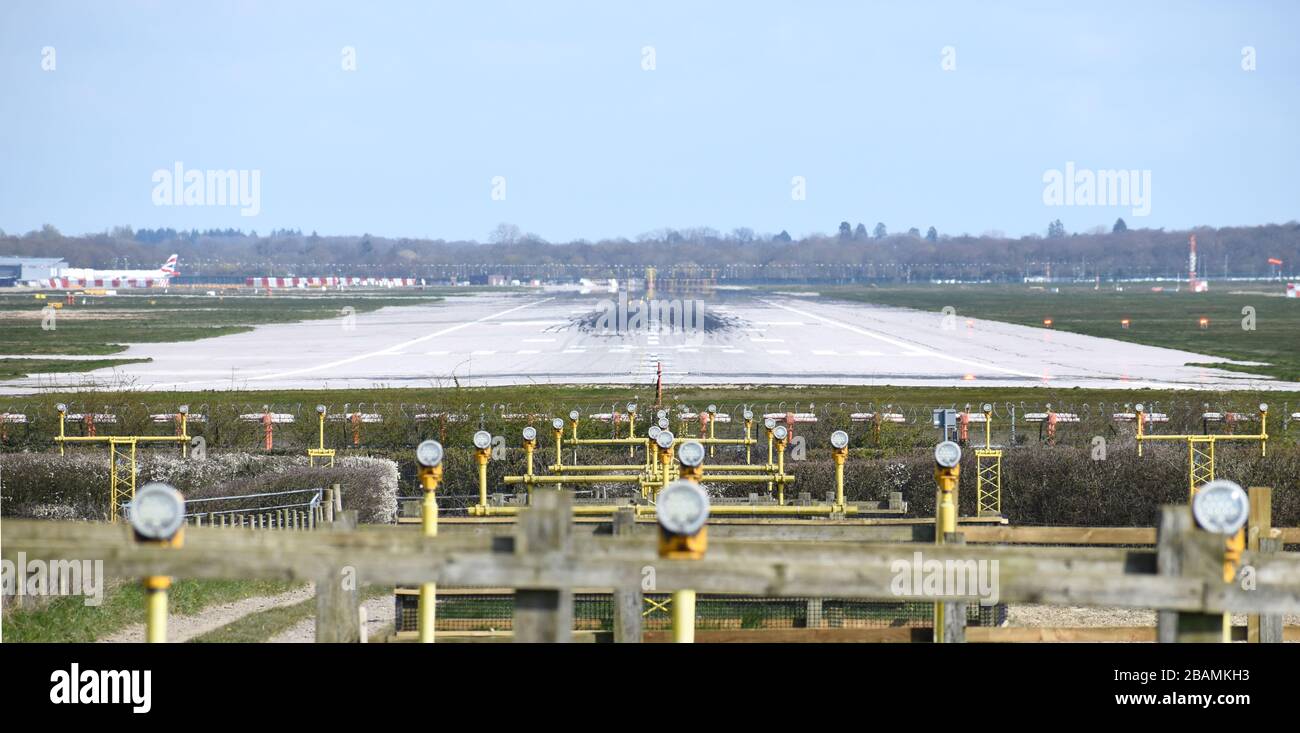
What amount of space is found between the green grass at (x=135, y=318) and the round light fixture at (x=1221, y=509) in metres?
74.5

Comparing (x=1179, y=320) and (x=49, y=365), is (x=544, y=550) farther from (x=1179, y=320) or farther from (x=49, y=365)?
(x=1179, y=320)

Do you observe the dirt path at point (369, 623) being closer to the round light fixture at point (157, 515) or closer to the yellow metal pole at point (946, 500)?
the yellow metal pole at point (946, 500)

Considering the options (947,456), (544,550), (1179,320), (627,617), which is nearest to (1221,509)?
(544,550)

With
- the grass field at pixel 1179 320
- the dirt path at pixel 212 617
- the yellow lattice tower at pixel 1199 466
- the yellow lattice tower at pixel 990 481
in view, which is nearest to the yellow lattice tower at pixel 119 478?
the dirt path at pixel 212 617

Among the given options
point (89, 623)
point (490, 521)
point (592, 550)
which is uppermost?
point (592, 550)

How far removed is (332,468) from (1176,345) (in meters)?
63.7

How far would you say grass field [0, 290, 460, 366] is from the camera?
8006 cm

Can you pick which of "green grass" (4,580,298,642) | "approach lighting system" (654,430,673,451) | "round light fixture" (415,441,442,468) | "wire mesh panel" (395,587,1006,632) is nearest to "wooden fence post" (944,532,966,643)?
"wire mesh panel" (395,587,1006,632)

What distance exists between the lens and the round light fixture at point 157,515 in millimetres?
7184

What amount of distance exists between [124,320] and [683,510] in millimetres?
115222
